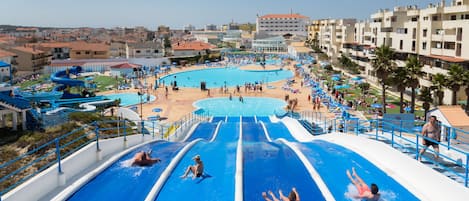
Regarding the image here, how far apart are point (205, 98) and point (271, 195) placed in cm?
3377

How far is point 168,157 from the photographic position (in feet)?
35.8

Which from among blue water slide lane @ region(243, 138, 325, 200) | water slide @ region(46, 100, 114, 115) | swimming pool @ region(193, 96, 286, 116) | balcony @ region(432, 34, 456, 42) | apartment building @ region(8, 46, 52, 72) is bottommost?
swimming pool @ region(193, 96, 286, 116)

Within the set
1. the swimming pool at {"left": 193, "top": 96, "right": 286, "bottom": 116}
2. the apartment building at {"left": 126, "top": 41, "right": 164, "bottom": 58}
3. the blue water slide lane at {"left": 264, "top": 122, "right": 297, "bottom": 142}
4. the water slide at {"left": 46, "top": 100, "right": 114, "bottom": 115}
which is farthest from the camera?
the apartment building at {"left": 126, "top": 41, "right": 164, "bottom": 58}

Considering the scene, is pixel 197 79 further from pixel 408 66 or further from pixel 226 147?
pixel 226 147

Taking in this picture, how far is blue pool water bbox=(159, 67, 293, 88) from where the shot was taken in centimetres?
5569

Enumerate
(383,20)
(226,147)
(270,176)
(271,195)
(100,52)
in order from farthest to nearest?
1. (100,52)
2. (383,20)
3. (226,147)
4. (270,176)
5. (271,195)

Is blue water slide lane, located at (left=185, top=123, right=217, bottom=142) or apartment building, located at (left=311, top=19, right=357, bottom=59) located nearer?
blue water slide lane, located at (left=185, top=123, right=217, bottom=142)

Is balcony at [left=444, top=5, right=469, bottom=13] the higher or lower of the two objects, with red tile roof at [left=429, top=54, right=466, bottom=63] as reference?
higher

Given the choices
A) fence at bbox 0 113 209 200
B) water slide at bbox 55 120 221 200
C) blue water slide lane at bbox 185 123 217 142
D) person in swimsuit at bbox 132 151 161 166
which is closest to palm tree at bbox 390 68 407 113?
blue water slide lane at bbox 185 123 217 142

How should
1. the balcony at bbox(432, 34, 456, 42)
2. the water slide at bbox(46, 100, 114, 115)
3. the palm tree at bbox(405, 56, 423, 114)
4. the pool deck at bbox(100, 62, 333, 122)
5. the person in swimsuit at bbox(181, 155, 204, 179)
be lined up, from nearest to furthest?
the person in swimsuit at bbox(181, 155, 204, 179) → the water slide at bbox(46, 100, 114, 115) → the palm tree at bbox(405, 56, 423, 114) → the balcony at bbox(432, 34, 456, 42) → the pool deck at bbox(100, 62, 333, 122)

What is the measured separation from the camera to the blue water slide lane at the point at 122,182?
8016mm

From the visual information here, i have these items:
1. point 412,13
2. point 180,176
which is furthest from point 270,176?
point 412,13

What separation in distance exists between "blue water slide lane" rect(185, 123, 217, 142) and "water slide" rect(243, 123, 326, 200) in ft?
29.3

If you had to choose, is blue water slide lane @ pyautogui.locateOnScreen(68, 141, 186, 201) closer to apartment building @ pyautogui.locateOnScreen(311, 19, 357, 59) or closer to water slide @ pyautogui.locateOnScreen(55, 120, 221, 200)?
water slide @ pyautogui.locateOnScreen(55, 120, 221, 200)
